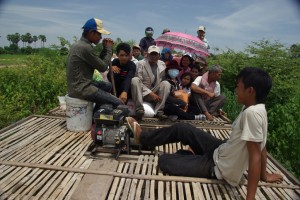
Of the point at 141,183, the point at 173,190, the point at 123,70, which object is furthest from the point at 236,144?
the point at 123,70

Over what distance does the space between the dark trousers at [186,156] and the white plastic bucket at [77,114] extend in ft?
4.53

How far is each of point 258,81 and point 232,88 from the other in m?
8.21

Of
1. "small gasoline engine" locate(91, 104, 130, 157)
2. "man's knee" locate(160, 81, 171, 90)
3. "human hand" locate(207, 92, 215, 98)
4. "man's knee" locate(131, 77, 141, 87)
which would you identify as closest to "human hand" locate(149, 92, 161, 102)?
"man's knee" locate(160, 81, 171, 90)

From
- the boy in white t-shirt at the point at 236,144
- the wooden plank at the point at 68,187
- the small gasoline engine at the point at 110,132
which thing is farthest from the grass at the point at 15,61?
the wooden plank at the point at 68,187

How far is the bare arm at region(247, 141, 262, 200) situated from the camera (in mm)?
2328

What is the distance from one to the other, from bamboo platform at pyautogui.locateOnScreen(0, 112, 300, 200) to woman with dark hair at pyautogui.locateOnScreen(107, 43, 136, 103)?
157 cm

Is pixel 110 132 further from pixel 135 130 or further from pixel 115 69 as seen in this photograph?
pixel 115 69

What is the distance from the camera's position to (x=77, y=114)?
4223mm

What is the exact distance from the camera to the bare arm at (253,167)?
2.33 metres

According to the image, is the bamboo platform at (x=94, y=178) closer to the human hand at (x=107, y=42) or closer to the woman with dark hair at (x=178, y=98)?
the woman with dark hair at (x=178, y=98)

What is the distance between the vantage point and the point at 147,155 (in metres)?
3.50

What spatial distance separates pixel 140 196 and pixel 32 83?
17.6ft

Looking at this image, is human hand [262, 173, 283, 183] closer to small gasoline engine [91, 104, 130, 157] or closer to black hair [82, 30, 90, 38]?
small gasoline engine [91, 104, 130, 157]

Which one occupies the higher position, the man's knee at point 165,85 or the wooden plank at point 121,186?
the man's knee at point 165,85
